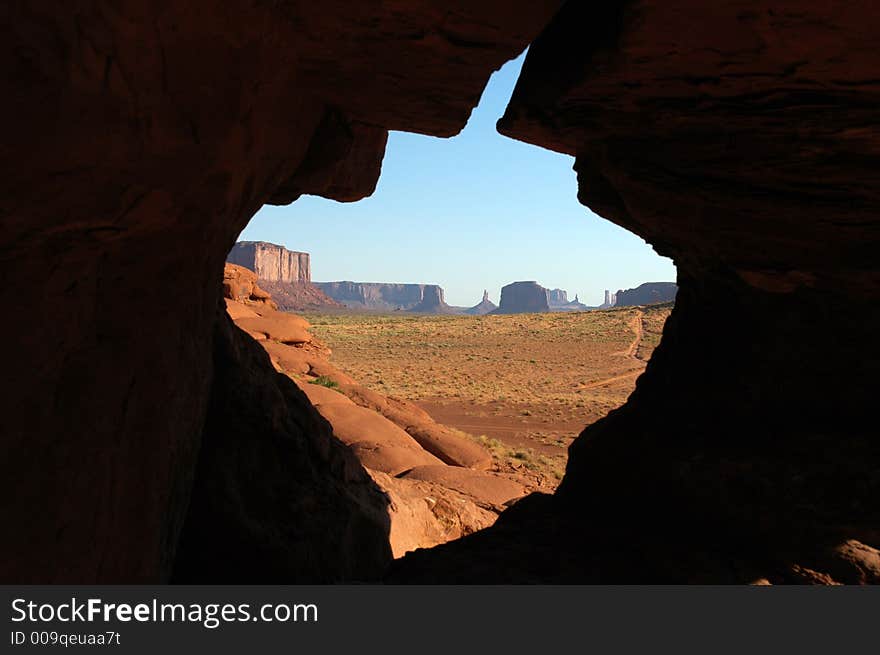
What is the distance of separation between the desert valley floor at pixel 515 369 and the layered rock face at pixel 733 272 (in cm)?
671

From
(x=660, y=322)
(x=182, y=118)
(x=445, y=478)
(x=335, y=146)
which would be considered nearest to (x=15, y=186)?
(x=182, y=118)

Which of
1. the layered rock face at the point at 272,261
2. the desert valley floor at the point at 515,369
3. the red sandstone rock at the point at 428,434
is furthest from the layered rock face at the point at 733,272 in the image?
the layered rock face at the point at 272,261

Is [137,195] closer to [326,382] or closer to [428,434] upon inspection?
[428,434]

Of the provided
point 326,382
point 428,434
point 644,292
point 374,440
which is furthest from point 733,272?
point 644,292

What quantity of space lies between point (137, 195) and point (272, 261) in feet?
524

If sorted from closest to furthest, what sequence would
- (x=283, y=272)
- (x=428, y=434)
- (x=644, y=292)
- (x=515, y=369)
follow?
1. (x=428, y=434)
2. (x=515, y=369)
3. (x=283, y=272)
4. (x=644, y=292)

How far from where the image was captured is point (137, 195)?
2.95 meters

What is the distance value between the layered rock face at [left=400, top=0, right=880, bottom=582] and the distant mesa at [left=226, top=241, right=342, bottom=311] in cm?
14176

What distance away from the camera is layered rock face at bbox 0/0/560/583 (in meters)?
2.44

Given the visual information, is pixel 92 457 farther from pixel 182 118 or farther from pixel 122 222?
pixel 182 118

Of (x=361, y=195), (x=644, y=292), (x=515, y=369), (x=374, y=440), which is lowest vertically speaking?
(x=515, y=369)

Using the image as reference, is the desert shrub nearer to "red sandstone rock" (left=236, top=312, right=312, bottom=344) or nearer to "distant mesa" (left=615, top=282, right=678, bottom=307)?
"red sandstone rock" (left=236, top=312, right=312, bottom=344)
